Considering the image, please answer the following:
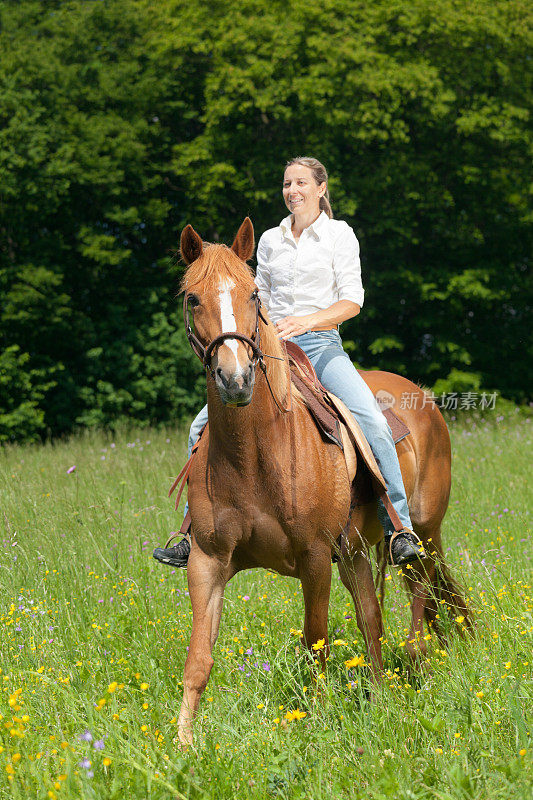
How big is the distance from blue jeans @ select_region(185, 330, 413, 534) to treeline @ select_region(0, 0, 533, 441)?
505 inches

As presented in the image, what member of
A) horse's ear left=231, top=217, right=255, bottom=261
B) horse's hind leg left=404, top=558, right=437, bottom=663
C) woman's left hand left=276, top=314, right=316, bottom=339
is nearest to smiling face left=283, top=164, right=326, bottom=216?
woman's left hand left=276, top=314, right=316, bottom=339

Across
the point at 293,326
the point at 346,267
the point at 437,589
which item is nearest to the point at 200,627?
the point at 293,326

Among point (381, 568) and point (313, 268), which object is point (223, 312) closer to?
point (313, 268)

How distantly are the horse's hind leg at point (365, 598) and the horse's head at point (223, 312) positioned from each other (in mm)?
1631

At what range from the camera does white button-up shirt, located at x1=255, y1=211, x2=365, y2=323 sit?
14.3 feet

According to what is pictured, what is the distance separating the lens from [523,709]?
309 cm

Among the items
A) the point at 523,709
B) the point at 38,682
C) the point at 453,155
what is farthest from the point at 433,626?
the point at 453,155

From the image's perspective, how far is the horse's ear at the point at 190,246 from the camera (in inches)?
134

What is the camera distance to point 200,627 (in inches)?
136

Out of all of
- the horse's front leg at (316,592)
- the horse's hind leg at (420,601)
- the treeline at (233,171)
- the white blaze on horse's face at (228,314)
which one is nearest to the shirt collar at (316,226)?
the white blaze on horse's face at (228,314)

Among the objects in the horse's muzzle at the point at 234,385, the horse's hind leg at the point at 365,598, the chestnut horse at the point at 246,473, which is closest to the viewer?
the horse's muzzle at the point at 234,385

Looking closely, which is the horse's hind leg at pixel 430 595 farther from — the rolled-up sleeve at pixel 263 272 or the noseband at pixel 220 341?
the noseband at pixel 220 341

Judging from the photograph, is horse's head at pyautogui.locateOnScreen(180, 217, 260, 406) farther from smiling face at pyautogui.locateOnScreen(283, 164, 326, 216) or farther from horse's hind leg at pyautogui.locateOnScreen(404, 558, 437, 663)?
horse's hind leg at pyautogui.locateOnScreen(404, 558, 437, 663)

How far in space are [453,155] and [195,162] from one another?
6466 mm
